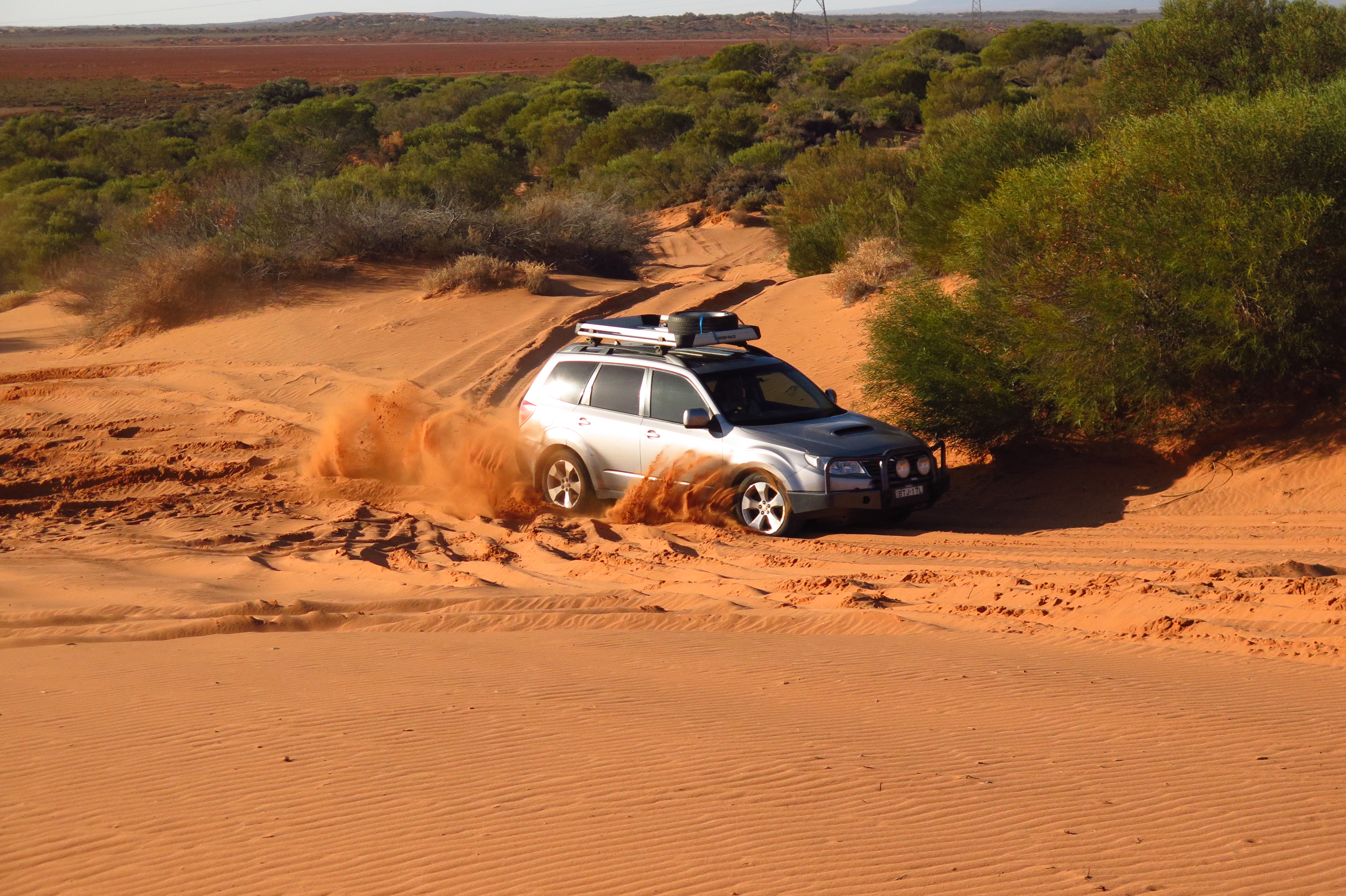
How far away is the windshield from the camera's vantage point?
10375mm

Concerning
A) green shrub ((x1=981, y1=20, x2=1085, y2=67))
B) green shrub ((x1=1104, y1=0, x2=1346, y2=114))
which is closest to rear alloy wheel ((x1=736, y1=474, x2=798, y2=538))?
green shrub ((x1=1104, y1=0, x2=1346, y2=114))

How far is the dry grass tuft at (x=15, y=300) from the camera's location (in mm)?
24891

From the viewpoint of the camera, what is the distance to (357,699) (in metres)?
5.79

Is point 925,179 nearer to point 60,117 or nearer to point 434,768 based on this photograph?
point 434,768

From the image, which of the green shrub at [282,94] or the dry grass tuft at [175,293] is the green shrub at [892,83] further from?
the dry grass tuft at [175,293]

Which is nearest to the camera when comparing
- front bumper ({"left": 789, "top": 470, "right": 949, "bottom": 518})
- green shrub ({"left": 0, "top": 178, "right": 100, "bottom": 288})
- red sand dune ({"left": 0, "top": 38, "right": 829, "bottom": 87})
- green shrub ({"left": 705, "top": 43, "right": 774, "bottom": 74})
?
front bumper ({"left": 789, "top": 470, "right": 949, "bottom": 518})

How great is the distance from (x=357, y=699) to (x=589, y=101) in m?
47.4

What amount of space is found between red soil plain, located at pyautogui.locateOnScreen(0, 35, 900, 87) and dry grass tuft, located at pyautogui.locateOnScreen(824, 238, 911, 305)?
82009 millimetres

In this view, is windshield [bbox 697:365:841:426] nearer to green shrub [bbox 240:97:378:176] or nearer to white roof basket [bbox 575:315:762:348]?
white roof basket [bbox 575:315:762:348]

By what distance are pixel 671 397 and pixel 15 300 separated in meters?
20.4

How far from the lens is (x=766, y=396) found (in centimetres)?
1070

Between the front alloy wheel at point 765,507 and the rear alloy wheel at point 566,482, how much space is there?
155 cm

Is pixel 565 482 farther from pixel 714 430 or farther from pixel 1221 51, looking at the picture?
pixel 1221 51

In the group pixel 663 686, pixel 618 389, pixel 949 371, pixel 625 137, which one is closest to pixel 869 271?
pixel 949 371
